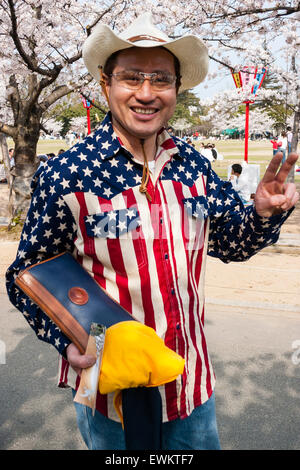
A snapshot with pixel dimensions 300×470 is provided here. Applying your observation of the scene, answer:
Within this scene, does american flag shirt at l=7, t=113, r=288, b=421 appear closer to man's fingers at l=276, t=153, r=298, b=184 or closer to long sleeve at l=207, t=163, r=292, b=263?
long sleeve at l=207, t=163, r=292, b=263

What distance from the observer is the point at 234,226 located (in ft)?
6.10

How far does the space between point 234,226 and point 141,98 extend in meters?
0.65

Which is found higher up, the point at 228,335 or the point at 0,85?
the point at 0,85

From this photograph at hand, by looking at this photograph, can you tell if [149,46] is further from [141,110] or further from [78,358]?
[78,358]

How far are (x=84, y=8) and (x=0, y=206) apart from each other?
18.8 ft

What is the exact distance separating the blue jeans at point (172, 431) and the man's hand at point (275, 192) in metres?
0.81

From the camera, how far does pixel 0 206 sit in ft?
40.7

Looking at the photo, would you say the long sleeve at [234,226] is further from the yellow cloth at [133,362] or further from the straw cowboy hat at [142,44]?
the yellow cloth at [133,362]

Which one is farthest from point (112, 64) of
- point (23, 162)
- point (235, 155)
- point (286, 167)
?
point (235, 155)

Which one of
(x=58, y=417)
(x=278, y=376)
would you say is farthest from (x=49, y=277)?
(x=278, y=376)

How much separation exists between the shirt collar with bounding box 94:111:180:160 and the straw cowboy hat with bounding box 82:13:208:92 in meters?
0.25

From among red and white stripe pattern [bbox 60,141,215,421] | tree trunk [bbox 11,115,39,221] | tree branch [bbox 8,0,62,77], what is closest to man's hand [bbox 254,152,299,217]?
red and white stripe pattern [bbox 60,141,215,421]

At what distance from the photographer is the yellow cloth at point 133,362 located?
130 centimetres
